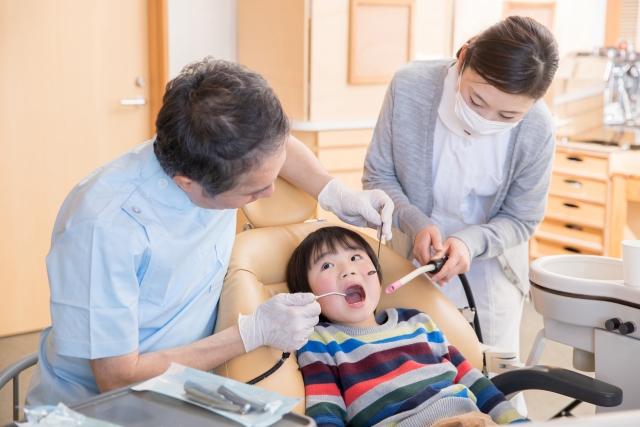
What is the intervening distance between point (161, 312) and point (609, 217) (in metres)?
3.02

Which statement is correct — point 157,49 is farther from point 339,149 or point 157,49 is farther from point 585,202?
point 585,202

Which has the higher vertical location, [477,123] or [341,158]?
[477,123]

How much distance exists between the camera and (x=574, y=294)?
62.6 inches

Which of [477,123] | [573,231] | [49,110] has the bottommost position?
[573,231]

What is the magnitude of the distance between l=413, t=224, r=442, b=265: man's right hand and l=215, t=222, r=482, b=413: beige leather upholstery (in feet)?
0.31

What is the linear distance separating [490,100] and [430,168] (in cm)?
30

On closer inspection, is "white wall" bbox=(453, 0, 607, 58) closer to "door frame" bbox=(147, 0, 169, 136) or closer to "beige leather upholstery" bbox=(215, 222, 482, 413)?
"door frame" bbox=(147, 0, 169, 136)

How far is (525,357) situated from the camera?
10.1ft

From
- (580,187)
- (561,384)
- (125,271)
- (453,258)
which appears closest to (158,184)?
(125,271)

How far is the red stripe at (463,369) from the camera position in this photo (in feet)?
5.20

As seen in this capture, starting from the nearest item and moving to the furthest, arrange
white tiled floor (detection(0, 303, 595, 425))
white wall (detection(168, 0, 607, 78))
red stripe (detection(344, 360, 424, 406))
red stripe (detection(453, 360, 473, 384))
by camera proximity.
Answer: red stripe (detection(344, 360, 424, 406))
red stripe (detection(453, 360, 473, 384))
white tiled floor (detection(0, 303, 595, 425))
white wall (detection(168, 0, 607, 78))

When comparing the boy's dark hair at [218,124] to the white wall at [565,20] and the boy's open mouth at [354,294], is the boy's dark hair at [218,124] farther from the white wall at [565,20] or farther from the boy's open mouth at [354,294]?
the white wall at [565,20]

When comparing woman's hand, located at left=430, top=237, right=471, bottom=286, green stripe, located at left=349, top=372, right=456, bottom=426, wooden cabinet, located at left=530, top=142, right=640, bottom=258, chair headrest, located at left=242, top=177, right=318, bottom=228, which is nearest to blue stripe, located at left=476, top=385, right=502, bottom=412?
green stripe, located at left=349, top=372, right=456, bottom=426

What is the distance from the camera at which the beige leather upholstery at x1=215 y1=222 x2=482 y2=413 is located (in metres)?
1.42
